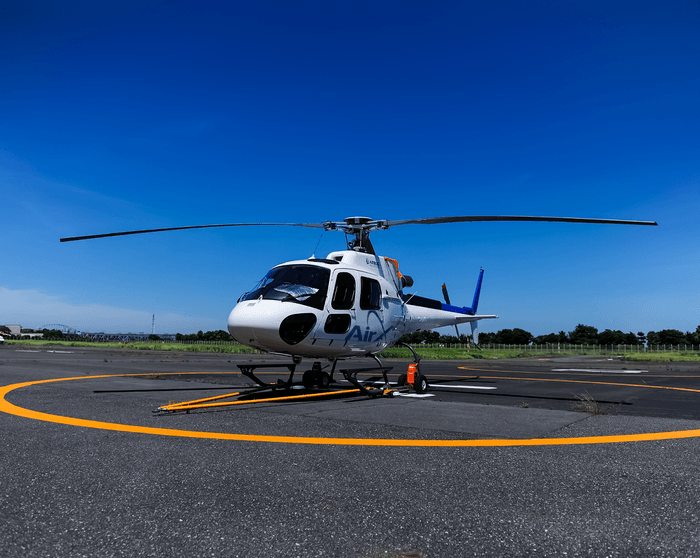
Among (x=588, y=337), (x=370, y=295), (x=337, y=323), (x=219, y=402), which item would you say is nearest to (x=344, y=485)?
(x=219, y=402)

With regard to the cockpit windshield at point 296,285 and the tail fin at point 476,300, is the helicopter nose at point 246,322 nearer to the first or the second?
the cockpit windshield at point 296,285

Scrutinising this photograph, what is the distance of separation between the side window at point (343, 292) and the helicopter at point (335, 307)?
0.02m

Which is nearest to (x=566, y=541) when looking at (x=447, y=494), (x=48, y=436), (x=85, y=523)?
(x=447, y=494)

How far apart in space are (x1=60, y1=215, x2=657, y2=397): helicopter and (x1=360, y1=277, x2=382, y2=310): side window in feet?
0.08

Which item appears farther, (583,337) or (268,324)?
(583,337)

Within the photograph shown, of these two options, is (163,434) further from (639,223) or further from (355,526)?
(639,223)

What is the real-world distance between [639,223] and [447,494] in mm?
9483

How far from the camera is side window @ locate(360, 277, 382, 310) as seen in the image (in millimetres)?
11867

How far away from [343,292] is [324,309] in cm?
82

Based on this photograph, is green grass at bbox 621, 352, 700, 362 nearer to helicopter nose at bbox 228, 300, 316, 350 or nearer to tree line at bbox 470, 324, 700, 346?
helicopter nose at bbox 228, 300, 316, 350

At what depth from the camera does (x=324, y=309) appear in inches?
418

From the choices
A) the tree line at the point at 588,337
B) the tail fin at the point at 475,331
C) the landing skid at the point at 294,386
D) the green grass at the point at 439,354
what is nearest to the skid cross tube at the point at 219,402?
the landing skid at the point at 294,386

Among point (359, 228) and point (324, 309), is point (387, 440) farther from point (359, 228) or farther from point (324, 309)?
point (359, 228)

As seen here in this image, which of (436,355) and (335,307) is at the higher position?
(335,307)
